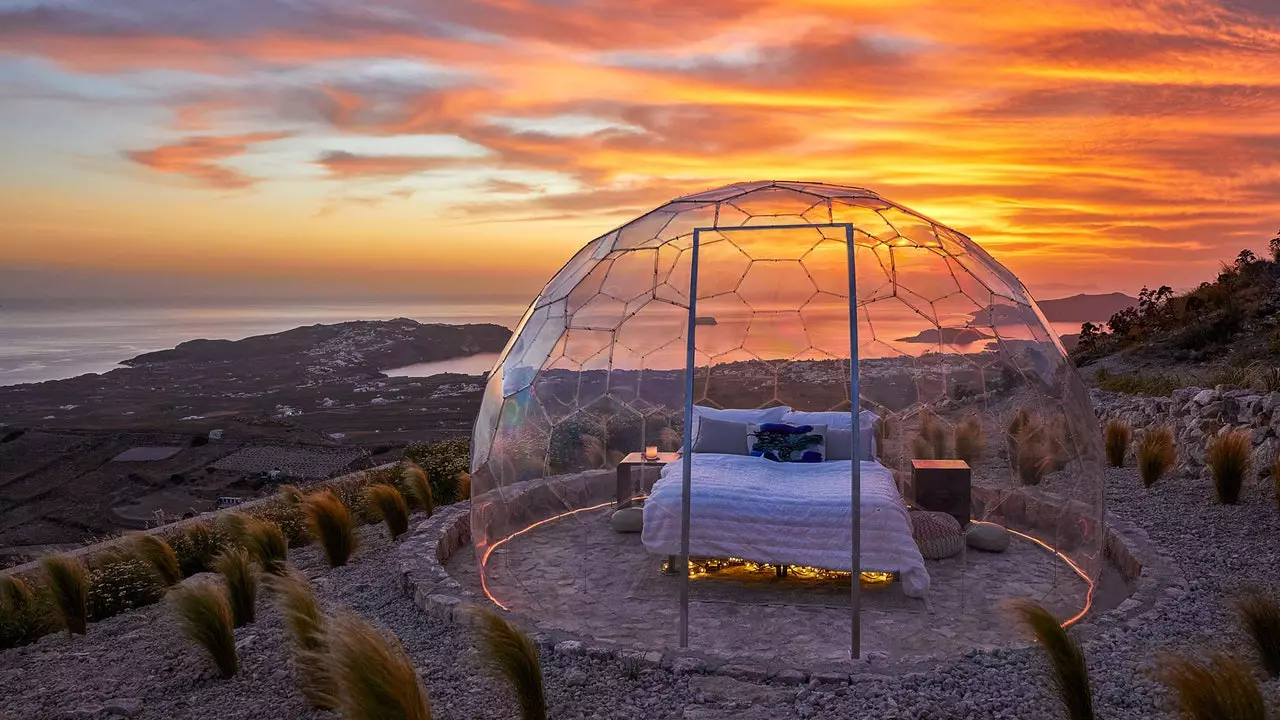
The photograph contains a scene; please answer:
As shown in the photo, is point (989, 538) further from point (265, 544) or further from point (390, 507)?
point (265, 544)

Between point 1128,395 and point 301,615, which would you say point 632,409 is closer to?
point 301,615

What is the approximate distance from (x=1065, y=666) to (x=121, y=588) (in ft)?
22.8

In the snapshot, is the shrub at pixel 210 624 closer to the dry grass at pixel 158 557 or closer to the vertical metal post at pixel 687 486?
the dry grass at pixel 158 557

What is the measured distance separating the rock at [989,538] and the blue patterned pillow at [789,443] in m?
1.47

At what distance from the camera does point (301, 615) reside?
4734mm

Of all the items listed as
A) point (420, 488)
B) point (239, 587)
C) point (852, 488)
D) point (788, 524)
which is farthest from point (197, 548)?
point (852, 488)

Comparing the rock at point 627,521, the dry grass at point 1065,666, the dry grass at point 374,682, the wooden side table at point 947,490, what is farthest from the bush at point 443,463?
the dry grass at point 1065,666

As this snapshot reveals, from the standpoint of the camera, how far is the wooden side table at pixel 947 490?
24.7ft

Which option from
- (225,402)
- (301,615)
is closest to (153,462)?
(225,402)

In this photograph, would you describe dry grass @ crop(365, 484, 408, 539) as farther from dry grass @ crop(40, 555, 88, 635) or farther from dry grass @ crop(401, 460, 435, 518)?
dry grass @ crop(40, 555, 88, 635)

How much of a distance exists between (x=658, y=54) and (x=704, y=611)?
21.2ft

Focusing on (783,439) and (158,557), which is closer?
(158,557)

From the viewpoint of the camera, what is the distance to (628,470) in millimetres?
8258

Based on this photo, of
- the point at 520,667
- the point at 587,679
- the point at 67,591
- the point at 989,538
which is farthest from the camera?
the point at 989,538
